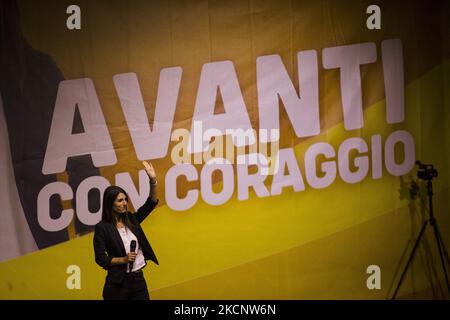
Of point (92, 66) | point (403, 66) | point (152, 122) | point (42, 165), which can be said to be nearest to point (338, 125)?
point (403, 66)

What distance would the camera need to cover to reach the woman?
3398 millimetres

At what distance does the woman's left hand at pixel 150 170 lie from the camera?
12.4ft

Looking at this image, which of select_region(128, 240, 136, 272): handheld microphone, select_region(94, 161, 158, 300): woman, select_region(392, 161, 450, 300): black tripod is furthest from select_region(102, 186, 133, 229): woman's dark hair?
select_region(392, 161, 450, 300): black tripod

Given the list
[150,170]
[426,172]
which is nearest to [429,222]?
[426,172]

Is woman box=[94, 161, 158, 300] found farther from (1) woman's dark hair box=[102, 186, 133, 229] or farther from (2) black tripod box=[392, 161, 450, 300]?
(2) black tripod box=[392, 161, 450, 300]

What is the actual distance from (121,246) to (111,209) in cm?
25

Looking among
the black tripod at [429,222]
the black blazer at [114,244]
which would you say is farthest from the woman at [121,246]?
the black tripod at [429,222]

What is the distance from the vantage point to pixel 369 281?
4004mm

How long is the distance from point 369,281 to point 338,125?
1.14m

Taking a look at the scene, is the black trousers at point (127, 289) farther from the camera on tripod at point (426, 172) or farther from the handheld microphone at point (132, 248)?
the camera on tripod at point (426, 172)

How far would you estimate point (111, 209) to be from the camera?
358 centimetres

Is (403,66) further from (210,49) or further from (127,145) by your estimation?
(127,145)

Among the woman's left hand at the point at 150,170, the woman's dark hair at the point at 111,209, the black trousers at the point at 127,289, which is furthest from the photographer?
the woman's left hand at the point at 150,170

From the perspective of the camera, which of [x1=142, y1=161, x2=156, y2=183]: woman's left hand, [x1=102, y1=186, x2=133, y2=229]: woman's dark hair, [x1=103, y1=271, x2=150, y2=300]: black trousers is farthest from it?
[x1=142, y1=161, x2=156, y2=183]: woman's left hand
